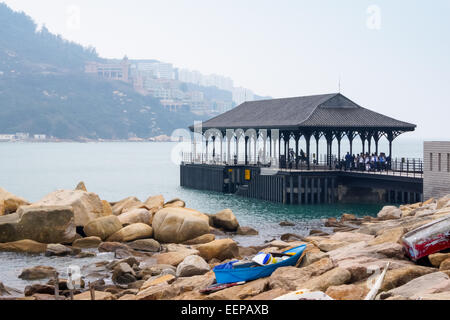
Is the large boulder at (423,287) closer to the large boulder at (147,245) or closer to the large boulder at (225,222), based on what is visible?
the large boulder at (147,245)

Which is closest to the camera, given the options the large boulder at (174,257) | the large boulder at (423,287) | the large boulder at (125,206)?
the large boulder at (423,287)

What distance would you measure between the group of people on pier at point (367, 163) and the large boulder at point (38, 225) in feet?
91.8

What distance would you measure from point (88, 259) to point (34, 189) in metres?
58.6

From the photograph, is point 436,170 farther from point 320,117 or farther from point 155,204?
point 155,204

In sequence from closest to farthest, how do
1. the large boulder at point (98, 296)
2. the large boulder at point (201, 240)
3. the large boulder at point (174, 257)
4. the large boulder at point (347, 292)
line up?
1. the large boulder at point (347, 292)
2. the large boulder at point (98, 296)
3. the large boulder at point (174, 257)
4. the large boulder at point (201, 240)

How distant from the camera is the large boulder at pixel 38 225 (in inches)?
1232

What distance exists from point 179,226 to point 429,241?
15.8 metres

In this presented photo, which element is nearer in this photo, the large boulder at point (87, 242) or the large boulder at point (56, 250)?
the large boulder at point (56, 250)

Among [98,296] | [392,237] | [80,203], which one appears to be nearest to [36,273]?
[98,296]

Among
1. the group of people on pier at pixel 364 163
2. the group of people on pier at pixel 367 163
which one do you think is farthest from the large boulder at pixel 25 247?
the group of people on pier at pixel 367 163

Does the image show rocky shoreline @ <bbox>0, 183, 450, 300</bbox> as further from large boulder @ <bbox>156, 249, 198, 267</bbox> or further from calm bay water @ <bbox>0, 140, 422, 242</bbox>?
calm bay water @ <bbox>0, 140, 422, 242</bbox>
